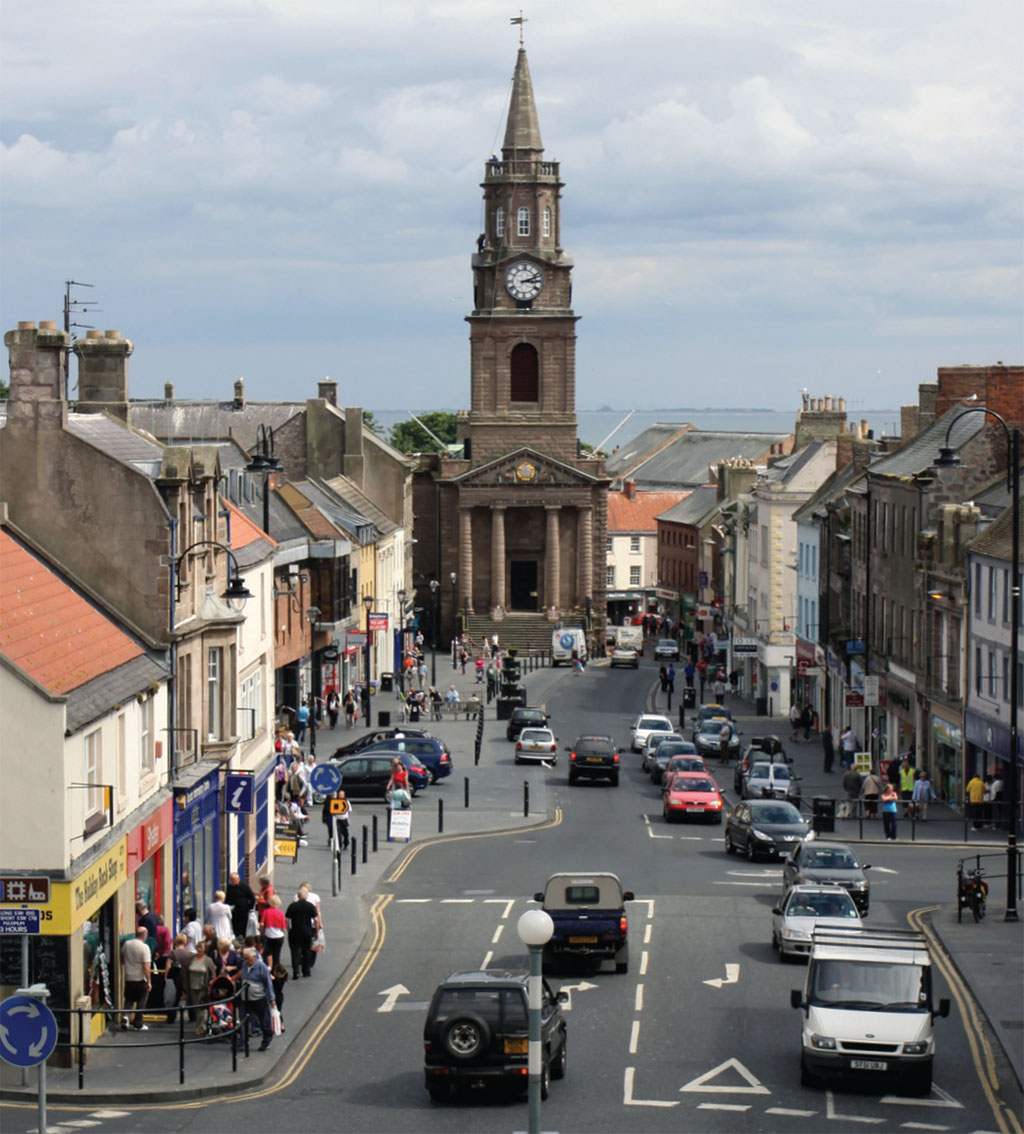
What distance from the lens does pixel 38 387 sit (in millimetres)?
32438

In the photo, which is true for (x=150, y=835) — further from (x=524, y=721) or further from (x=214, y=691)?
(x=524, y=721)

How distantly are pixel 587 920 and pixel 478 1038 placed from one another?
25.4 feet

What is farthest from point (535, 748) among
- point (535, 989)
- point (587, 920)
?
point (535, 989)

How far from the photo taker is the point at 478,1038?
24188 millimetres

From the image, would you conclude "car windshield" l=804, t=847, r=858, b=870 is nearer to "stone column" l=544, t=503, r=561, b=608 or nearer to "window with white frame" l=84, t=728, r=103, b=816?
"window with white frame" l=84, t=728, r=103, b=816

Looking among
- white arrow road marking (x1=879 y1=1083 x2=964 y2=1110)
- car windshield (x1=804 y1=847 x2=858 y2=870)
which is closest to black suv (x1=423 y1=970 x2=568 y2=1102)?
→ white arrow road marking (x1=879 y1=1083 x2=964 y2=1110)

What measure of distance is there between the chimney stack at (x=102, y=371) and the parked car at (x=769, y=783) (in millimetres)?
21335

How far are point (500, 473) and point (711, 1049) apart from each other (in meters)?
95.1

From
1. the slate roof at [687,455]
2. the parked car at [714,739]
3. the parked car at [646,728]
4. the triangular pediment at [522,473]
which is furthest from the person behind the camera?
the slate roof at [687,455]

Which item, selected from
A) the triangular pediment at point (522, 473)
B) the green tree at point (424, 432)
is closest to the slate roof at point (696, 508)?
the triangular pediment at point (522, 473)

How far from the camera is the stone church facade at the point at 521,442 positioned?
122 meters

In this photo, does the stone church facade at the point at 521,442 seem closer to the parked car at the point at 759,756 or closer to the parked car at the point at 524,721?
the parked car at the point at 524,721

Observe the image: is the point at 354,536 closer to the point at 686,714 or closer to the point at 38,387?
the point at 686,714

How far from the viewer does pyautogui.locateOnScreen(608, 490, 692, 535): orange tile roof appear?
155000 mm
